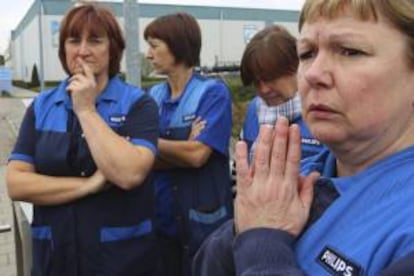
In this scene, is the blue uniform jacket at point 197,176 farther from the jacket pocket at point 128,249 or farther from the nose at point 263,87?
the jacket pocket at point 128,249

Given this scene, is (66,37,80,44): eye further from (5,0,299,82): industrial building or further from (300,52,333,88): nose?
(5,0,299,82): industrial building

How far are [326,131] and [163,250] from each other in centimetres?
223

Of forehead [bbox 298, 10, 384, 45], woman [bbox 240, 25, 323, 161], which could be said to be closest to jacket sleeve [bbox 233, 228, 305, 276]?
forehead [bbox 298, 10, 384, 45]

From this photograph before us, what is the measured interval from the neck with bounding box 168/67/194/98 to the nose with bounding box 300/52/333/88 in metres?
2.30

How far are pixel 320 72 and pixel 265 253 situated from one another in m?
0.38

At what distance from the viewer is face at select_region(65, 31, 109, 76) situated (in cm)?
274

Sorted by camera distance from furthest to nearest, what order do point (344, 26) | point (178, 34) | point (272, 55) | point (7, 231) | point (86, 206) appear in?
1. point (7, 231)
2. point (178, 34)
3. point (272, 55)
4. point (86, 206)
5. point (344, 26)

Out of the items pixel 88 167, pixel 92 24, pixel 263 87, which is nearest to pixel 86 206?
pixel 88 167

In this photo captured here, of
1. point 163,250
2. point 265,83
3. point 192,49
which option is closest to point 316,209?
point 265,83

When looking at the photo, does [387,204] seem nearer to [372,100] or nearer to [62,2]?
[372,100]

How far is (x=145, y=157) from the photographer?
2.57m

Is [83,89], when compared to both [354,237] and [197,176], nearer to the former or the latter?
[197,176]

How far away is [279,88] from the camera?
302 centimetres

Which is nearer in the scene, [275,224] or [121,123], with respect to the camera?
[275,224]
